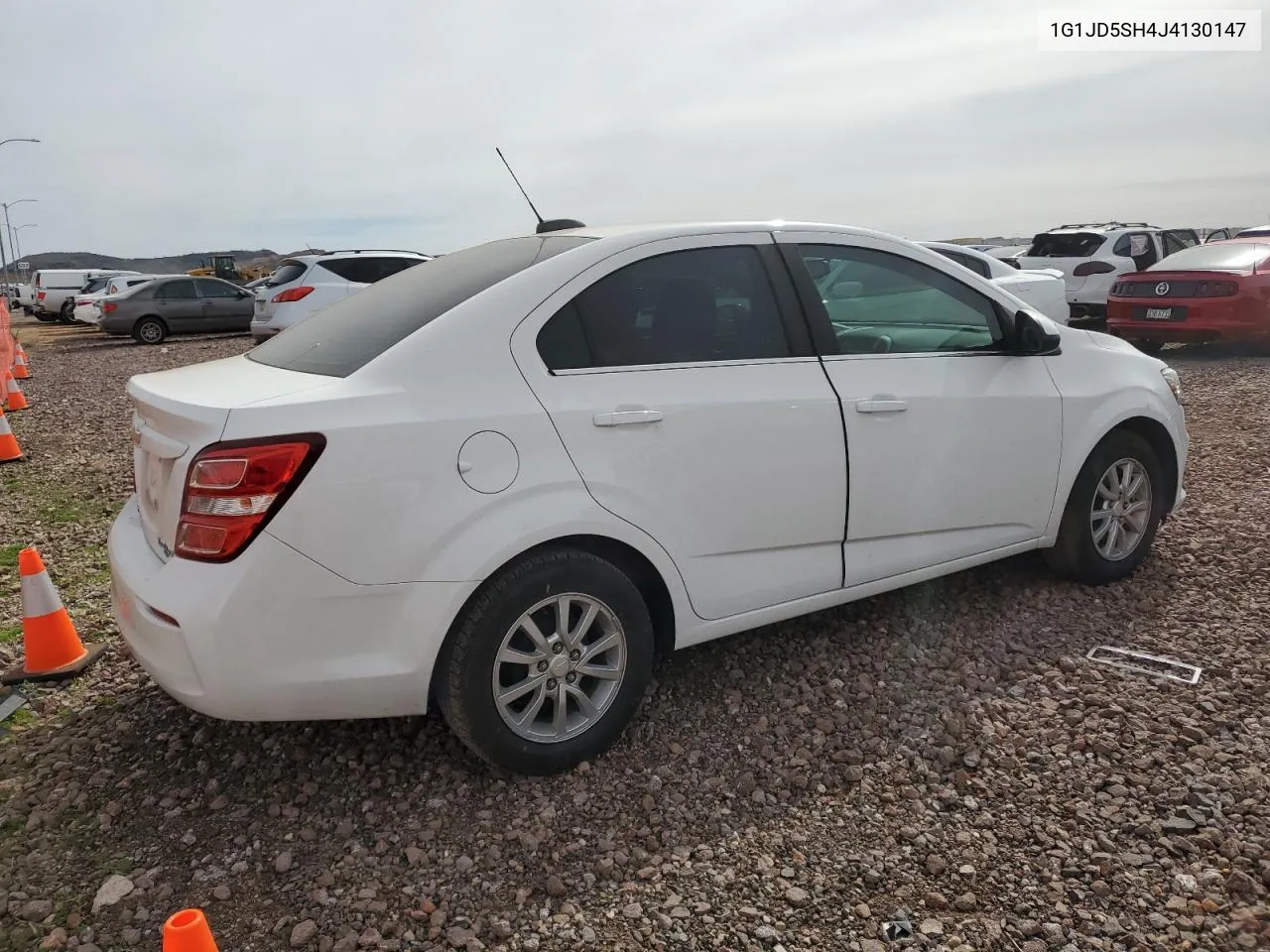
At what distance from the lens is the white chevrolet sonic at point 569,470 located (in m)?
2.43

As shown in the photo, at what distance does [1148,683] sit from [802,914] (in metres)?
1.79

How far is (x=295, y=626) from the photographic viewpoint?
2.44 metres

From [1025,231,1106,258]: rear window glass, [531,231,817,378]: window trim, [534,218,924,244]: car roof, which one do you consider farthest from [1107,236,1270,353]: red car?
[531,231,817,378]: window trim

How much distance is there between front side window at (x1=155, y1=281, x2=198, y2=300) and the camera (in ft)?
65.3

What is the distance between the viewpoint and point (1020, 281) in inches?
371

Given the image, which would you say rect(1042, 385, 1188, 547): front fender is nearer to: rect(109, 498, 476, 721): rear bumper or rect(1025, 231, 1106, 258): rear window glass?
rect(109, 498, 476, 721): rear bumper

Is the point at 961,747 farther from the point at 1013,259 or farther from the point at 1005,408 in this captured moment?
the point at 1013,259

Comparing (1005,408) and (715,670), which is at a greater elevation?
(1005,408)

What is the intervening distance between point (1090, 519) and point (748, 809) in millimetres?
2252

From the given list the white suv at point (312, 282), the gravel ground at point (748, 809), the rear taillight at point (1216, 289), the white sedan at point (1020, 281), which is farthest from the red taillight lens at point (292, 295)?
the rear taillight at point (1216, 289)

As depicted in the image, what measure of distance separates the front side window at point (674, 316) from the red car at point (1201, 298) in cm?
914

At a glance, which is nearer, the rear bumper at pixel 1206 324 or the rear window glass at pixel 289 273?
the rear bumper at pixel 1206 324

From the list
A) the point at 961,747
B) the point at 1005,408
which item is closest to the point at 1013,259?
the point at 1005,408

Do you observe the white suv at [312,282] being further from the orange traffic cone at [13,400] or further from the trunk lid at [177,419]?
the trunk lid at [177,419]
